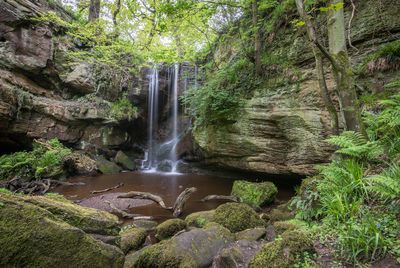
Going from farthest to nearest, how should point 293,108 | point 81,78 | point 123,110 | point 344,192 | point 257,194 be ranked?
1. point 123,110
2. point 81,78
3. point 293,108
4. point 257,194
5. point 344,192

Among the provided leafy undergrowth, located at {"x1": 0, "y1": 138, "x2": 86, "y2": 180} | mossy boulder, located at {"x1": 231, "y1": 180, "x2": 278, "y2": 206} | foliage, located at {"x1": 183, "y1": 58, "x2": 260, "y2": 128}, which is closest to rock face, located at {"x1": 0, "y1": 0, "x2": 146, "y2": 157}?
leafy undergrowth, located at {"x1": 0, "y1": 138, "x2": 86, "y2": 180}

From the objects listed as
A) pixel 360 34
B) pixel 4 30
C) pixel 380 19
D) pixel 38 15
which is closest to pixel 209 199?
pixel 360 34

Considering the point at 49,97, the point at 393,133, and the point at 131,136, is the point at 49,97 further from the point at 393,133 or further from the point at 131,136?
the point at 393,133

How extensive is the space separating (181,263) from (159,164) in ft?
36.6

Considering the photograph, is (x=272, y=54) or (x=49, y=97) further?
(x=49, y=97)

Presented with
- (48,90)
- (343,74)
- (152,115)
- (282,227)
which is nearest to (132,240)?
(282,227)

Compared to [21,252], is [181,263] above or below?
below

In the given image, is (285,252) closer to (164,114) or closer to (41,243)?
(41,243)

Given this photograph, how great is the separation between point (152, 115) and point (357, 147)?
559 inches

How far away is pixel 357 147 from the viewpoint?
254 centimetres

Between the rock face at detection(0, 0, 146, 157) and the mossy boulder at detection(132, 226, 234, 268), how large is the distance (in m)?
10.2

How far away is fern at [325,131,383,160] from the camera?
103 inches

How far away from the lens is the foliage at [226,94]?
6.83m

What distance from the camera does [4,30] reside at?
8.74 metres
